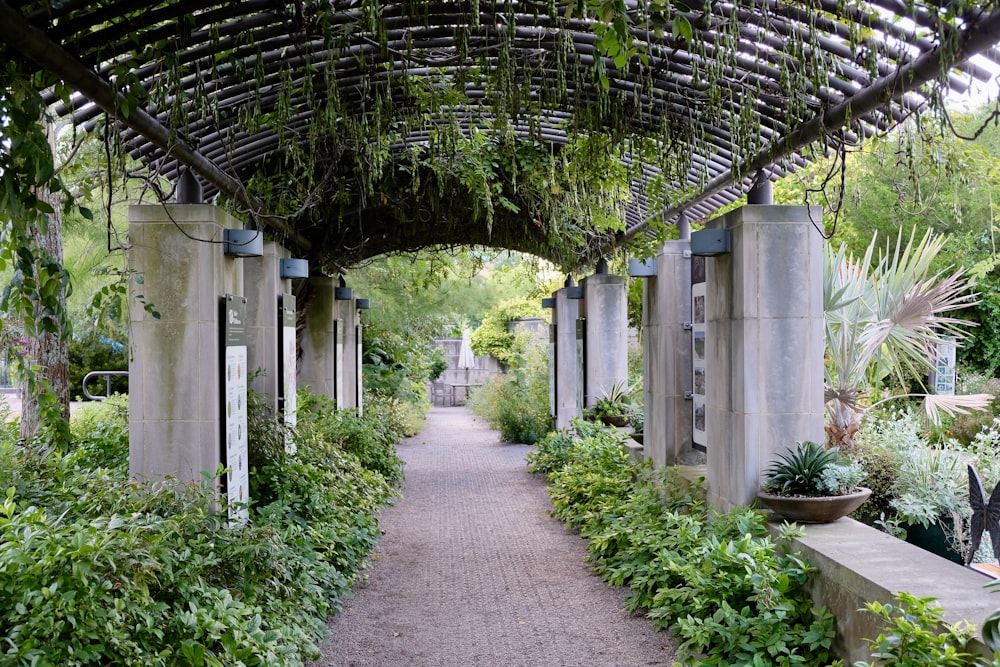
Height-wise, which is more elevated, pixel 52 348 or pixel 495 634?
pixel 52 348

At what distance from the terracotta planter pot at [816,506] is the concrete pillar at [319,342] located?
26.9 feet

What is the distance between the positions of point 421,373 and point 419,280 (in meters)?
6.03

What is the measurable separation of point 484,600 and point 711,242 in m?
3.14

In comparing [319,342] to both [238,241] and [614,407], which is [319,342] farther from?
[238,241]

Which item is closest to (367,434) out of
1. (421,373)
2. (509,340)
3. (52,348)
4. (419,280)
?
(52,348)

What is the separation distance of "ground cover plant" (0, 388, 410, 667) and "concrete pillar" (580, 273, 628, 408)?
539 cm

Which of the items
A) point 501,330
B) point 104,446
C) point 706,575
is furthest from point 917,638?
point 501,330

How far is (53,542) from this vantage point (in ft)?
11.5

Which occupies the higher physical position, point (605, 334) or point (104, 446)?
point (605, 334)

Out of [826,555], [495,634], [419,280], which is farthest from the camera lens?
[419,280]

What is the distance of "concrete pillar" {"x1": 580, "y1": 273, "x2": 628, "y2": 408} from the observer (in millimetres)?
12211

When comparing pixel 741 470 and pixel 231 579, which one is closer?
pixel 231 579

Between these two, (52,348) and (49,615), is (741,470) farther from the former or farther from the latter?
(52,348)

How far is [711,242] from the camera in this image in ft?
19.6
